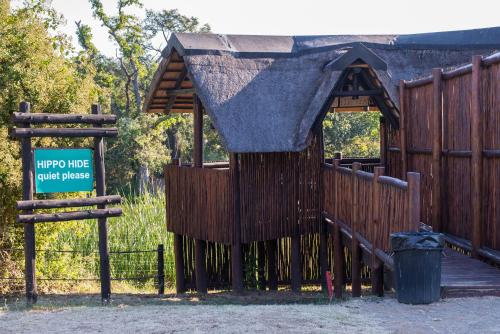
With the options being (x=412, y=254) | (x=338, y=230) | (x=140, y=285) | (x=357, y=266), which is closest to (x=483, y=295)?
(x=412, y=254)

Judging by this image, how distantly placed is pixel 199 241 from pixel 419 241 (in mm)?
8154

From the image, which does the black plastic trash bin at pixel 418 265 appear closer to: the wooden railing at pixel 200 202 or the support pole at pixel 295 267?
the wooden railing at pixel 200 202

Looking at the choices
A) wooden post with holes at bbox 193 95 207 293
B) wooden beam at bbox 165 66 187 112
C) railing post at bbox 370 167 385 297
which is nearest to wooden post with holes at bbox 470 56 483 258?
railing post at bbox 370 167 385 297

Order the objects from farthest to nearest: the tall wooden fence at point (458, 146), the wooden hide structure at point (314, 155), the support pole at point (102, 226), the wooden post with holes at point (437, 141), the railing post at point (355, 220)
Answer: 1. the wooden post with holes at point (437, 141)
2. the railing post at point (355, 220)
3. the support pole at point (102, 226)
4. the wooden hide structure at point (314, 155)
5. the tall wooden fence at point (458, 146)

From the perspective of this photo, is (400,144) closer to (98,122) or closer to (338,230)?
(338,230)

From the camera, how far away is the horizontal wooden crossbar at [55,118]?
10.8 m

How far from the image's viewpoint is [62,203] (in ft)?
36.4

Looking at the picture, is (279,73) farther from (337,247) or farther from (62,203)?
(62,203)

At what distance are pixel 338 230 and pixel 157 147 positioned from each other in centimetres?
2332

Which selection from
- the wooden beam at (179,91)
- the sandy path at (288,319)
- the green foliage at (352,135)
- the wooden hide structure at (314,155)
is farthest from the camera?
the green foliage at (352,135)

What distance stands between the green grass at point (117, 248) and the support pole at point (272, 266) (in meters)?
2.65

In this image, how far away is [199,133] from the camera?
49.7 ft

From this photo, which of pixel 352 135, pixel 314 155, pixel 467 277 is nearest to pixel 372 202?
pixel 467 277

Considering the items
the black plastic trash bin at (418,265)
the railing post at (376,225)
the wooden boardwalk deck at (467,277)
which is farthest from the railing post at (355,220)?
the black plastic trash bin at (418,265)
